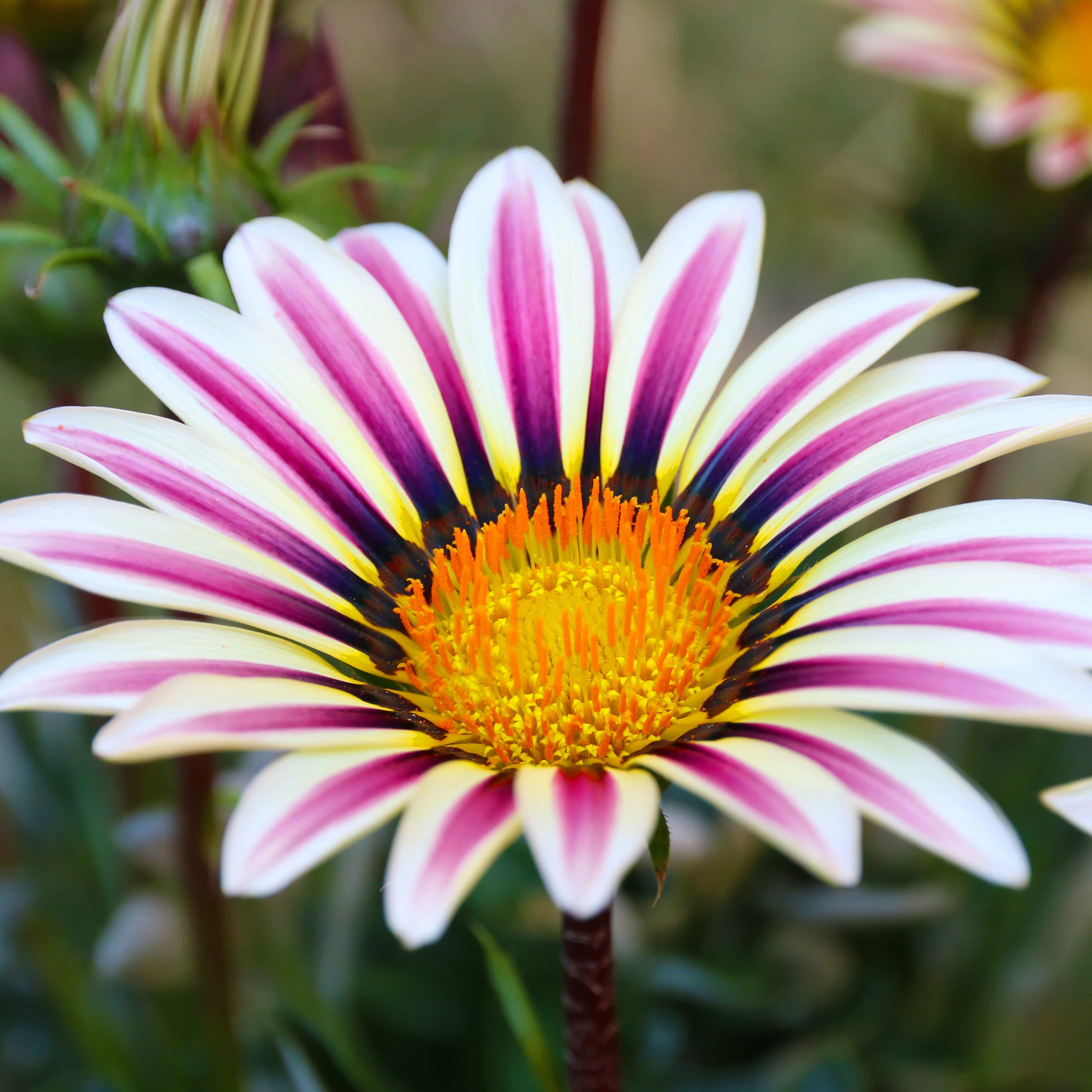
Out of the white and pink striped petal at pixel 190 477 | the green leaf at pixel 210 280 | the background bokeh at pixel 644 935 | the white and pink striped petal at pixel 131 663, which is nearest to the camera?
the white and pink striped petal at pixel 131 663

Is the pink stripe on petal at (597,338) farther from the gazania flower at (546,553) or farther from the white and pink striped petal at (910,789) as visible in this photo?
the white and pink striped petal at (910,789)

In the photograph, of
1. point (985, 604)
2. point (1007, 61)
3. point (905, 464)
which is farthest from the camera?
point (1007, 61)

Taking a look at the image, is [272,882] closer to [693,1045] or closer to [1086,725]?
[1086,725]

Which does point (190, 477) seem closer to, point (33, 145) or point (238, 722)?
point (238, 722)

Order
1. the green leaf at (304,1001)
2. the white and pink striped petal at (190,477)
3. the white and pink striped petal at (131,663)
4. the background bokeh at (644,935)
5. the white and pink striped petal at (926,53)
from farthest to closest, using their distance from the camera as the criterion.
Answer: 1. the white and pink striped petal at (926,53)
2. the background bokeh at (644,935)
3. the green leaf at (304,1001)
4. the white and pink striped petal at (190,477)
5. the white and pink striped petal at (131,663)

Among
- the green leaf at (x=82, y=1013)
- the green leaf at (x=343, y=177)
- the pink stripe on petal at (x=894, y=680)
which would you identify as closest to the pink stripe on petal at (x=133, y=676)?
the pink stripe on petal at (x=894, y=680)

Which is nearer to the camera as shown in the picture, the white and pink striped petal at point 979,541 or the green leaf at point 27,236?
the white and pink striped petal at point 979,541

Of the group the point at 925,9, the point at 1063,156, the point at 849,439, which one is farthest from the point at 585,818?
the point at 925,9
